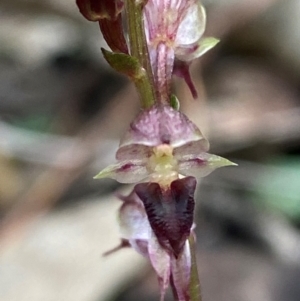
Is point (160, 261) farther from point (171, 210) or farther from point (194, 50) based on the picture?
point (194, 50)

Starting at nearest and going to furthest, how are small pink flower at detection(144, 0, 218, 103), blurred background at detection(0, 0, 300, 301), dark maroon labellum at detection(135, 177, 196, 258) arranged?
dark maroon labellum at detection(135, 177, 196, 258), small pink flower at detection(144, 0, 218, 103), blurred background at detection(0, 0, 300, 301)

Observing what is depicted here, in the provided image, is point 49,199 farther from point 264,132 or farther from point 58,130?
point 264,132

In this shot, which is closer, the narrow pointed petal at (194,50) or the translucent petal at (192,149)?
the translucent petal at (192,149)

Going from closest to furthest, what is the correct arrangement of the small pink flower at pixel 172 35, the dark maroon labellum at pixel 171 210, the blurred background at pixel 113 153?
the dark maroon labellum at pixel 171 210, the small pink flower at pixel 172 35, the blurred background at pixel 113 153

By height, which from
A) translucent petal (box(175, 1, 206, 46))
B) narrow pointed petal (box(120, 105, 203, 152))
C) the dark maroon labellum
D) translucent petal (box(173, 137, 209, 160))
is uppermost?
translucent petal (box(175, 1, 206, 46))

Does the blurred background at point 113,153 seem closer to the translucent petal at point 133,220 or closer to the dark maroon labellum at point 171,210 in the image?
the translucent petal at point 133,220

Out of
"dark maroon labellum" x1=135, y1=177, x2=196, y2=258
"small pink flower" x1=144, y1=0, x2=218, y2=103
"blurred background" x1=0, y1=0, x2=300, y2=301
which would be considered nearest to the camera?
"dark maroon labellum" x1=135, y1=177, x2=196, y2=258

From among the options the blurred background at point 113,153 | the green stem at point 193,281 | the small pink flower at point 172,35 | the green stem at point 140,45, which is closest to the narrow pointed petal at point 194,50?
the small pink flower at point 172,35

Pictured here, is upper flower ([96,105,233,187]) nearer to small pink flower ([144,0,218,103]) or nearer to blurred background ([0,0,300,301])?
small pink flower ([144,0,218,103])

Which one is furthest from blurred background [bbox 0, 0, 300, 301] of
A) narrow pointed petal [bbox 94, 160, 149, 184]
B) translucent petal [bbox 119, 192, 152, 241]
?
narrow pointed petal [bbox 94, 160, 149, 184]
